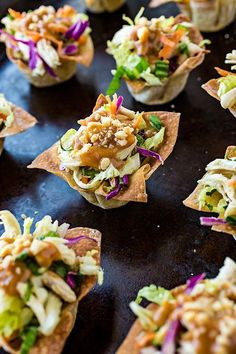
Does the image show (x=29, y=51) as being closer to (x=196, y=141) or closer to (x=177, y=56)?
(x=177, y=56)

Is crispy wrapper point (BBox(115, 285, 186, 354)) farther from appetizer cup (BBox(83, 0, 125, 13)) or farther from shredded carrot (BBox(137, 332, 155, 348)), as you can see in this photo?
appetizer cup (BBox(83, 0, 125, 13))

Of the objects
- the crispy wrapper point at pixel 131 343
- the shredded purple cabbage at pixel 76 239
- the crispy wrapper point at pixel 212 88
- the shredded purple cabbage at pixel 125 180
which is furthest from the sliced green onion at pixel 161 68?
the crispy wrapper point at pixel 131 343

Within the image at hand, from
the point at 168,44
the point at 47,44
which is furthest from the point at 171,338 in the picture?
the point at 47,44

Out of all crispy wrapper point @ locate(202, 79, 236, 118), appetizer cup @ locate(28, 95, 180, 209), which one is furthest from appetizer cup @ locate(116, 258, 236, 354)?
crispy wrapper point @ locate(202, 79, 236, 118)

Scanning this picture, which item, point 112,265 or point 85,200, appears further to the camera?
point 85,200

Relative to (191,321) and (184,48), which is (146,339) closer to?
(191,321)

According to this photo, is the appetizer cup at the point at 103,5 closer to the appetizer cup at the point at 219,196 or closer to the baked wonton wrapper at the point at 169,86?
the baked wonton wrapper at the point at 169,86

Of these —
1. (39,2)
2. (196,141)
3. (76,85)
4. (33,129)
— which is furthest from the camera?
(39,2)

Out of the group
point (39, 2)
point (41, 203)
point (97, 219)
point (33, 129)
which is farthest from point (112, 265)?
point (39, 2)
